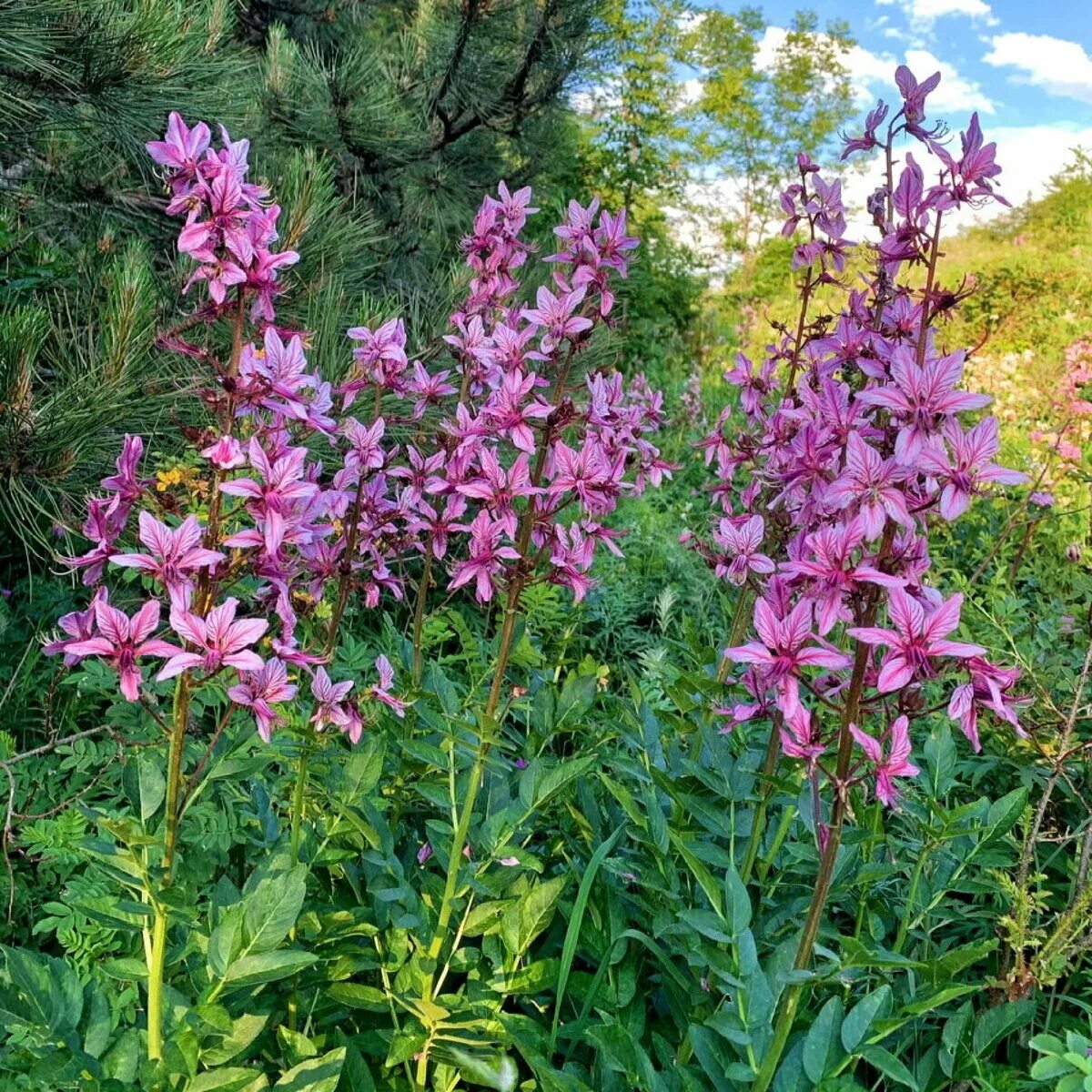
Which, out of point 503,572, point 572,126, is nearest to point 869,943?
point 503,572

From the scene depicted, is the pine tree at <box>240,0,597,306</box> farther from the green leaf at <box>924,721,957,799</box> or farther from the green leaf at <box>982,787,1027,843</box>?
the green leaf at <box>982,787,1027,843</box>

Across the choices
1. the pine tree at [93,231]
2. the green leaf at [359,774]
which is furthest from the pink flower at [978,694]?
the pine tree at [93,231]

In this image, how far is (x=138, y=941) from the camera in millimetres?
1565

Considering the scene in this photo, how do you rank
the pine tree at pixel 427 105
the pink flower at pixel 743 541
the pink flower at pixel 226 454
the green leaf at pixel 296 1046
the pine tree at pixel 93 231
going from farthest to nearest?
the pine tree at pixel 427 105
the pine tree at pixel 93 231
the pink flower at pixel 743 541
the green leaf at pixel 296 1046
the pink flower at pixel 226 454

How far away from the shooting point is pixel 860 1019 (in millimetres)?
1295

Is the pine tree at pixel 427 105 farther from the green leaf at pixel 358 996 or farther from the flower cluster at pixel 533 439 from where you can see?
the green leaf at pixel 358 996

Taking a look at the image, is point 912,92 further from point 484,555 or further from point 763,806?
point 763,806

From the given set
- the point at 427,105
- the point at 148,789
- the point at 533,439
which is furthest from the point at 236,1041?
the point at 427,105

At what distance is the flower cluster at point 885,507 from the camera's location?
43.0 inches

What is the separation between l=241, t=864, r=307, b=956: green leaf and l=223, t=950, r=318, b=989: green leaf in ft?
0.09

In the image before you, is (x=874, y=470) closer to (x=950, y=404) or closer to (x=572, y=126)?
(x=950, y=404)

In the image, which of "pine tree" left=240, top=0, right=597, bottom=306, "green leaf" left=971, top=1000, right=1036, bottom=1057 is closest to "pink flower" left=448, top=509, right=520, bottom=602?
"green leaf" left=971, top=1000, right=1036, bottom=1057

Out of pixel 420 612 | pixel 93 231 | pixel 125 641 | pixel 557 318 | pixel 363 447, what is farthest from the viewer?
pixel 93 231

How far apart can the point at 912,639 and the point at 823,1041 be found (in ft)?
2.05
